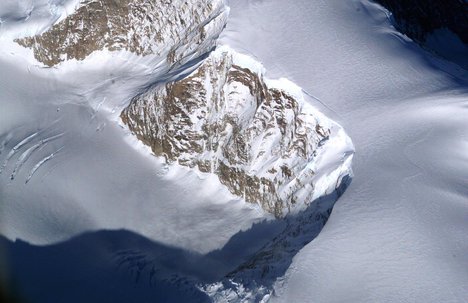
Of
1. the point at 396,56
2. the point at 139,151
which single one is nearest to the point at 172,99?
the point at 139,151

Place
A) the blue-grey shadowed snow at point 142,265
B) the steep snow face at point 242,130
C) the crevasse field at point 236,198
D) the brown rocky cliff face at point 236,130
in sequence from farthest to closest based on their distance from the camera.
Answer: the brown rocky cliff face at point 236,130, the steep snow face at point 242,130, the blue-grey shadowed snow at point 142,265, the crevasse field at point 236,198

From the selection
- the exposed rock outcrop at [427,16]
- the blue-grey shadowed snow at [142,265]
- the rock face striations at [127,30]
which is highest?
the rock face striations at [127,30]

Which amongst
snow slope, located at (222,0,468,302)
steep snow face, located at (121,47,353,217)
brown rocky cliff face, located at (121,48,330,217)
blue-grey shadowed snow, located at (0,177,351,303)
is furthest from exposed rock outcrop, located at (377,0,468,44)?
blue-grey shadowed snow, located at (0,177,351,303)

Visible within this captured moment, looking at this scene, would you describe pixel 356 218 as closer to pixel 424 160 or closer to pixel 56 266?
pixel 424 160

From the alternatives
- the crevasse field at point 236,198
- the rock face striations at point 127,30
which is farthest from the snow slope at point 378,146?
the rock face striations at point 127,30

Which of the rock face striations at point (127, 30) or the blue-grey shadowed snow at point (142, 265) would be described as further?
the rock face striations at point (127, 30)

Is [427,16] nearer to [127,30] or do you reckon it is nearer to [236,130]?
[236,130]

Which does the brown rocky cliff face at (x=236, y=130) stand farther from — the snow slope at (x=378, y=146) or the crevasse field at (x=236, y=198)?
the snow slope at (x=378, y=146)

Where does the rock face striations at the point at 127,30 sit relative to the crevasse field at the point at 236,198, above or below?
above
